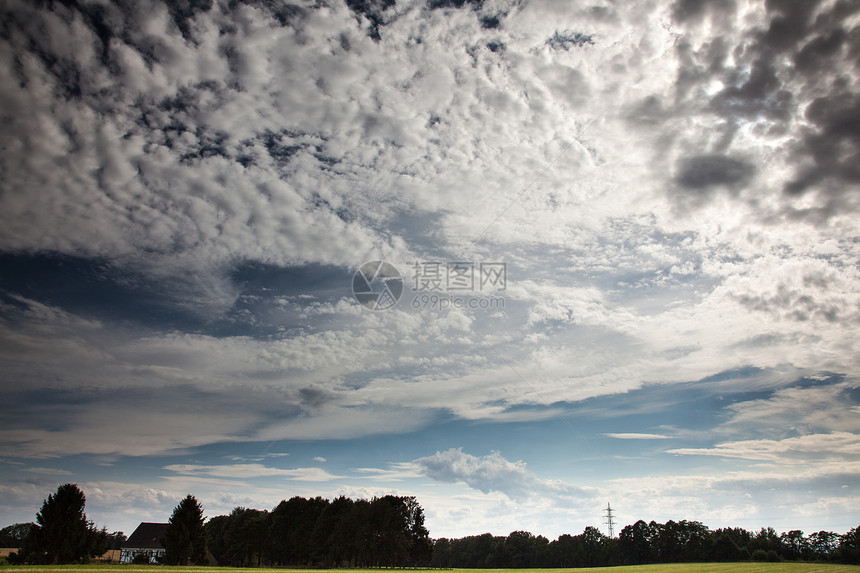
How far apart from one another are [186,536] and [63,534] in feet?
52.4

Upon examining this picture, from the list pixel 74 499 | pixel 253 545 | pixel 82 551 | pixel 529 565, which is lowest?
pixel 529 565

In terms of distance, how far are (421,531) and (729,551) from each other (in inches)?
4213

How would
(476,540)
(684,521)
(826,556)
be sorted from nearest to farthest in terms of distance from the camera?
(826,556), (684,521), (476,540)

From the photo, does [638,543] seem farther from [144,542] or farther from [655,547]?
[144,542]

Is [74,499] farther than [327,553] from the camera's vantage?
No

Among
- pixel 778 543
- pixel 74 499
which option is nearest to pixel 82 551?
pixel 74 499

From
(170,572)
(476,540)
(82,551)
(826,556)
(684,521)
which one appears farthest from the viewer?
(476,540)

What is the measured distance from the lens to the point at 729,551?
5787 inches

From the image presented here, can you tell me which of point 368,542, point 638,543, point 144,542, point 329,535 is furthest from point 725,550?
point 144,542

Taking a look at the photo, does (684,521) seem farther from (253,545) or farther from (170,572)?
(170,572)

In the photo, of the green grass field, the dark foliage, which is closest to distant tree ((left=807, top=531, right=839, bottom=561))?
the green grass field

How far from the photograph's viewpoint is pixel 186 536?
7144 cm

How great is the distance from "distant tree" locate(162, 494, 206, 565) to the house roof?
6168cm

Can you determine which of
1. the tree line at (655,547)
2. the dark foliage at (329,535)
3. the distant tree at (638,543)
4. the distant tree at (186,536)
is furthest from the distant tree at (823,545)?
the distant tree at (186,536)
